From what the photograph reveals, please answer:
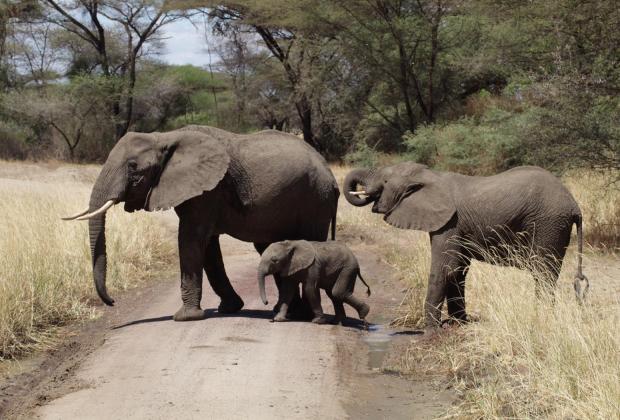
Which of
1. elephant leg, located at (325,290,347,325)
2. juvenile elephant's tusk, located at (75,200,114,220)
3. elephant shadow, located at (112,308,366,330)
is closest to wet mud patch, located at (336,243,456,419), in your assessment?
elephant shadow, located at (112,308,366,330)

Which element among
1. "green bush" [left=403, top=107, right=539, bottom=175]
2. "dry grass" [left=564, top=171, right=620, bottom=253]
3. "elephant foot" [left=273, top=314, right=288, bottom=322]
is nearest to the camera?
"elephant foot" [left=273, top=314, right=288, bottom=322]

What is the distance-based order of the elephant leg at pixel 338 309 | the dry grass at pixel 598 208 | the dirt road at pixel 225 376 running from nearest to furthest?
the dirt road at pixel 225 376 → the elephant leg at pixel 338 309 → the dry grass at pixel 598 208

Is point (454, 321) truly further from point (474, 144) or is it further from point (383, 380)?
point (474, 144)

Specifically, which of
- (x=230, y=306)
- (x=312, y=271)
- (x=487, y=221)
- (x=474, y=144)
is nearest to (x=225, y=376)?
(x=312, y=271)

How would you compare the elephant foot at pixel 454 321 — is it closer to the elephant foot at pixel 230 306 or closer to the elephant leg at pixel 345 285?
the elephant leg at pixel 345 285

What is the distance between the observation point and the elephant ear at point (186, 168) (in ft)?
29.0

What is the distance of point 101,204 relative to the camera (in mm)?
8625

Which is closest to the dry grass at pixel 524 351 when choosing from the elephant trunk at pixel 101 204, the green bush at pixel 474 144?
the elephant trunk at pixel 101 204

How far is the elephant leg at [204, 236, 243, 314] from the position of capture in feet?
31.7

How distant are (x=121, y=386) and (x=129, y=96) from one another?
106 feet

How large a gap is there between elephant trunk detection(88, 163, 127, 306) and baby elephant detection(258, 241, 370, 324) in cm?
149

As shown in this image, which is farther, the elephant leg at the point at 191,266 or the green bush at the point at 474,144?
the green bush at the point at 474,144

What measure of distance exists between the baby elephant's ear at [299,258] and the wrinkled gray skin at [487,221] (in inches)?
34.5

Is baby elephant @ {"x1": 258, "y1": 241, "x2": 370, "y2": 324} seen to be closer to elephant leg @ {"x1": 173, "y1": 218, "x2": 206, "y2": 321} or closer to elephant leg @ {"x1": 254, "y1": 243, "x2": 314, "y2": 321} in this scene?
elephant leg @ {"x1": 254, "y1": 243, "x2": 314, "y2": 321}
